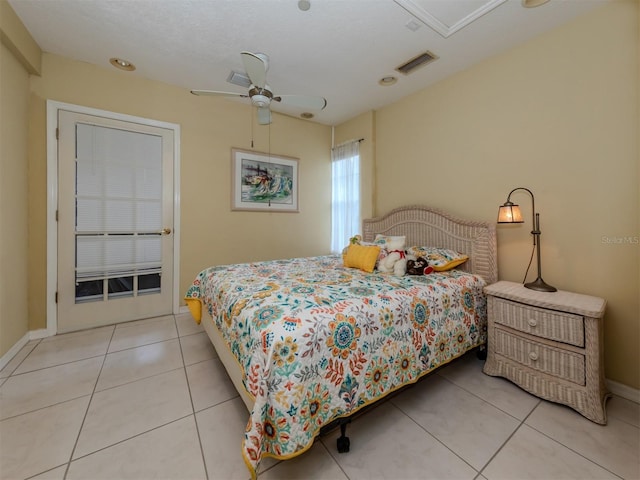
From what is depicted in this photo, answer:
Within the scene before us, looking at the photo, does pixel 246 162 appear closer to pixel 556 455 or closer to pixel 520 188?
pixel 520 188

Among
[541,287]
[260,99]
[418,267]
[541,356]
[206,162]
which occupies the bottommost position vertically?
[541,356]

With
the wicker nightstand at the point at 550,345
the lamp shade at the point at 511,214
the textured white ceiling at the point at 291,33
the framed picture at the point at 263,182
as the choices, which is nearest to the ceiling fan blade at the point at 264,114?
the textured white ceiling at the point at 291,33

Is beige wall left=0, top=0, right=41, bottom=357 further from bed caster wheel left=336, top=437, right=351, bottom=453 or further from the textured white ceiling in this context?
bed caster wheel left=336, top=437, right=351, bottom=453

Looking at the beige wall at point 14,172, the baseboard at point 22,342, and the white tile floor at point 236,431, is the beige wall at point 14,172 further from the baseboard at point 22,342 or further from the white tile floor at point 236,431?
the white tile floor at point 236,431

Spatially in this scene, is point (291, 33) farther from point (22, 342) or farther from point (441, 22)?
point (22, 342)

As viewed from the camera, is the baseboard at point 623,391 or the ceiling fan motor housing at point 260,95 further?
the ceiling fan motor housing at point 260,95

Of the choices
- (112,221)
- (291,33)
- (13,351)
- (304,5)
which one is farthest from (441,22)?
(13,351)

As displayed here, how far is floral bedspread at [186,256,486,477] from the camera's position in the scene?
107 cm

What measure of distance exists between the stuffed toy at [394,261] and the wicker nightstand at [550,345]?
0.63 m

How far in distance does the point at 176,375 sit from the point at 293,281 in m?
1.13

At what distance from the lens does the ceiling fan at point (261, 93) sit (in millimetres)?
1804

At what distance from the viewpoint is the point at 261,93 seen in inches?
82.7

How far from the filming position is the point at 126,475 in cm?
117

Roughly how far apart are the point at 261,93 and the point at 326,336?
1928 mm
